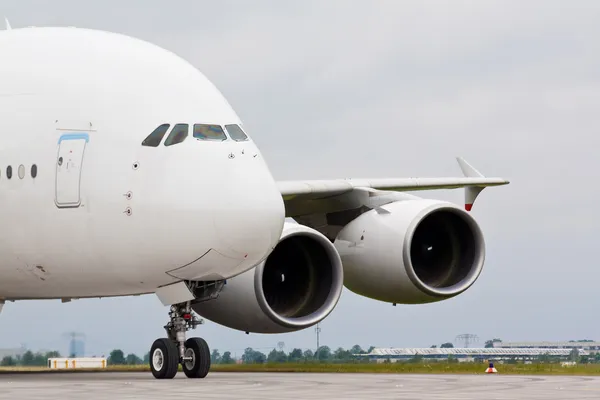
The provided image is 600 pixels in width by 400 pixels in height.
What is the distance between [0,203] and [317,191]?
5768 mm

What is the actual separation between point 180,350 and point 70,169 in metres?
2.97

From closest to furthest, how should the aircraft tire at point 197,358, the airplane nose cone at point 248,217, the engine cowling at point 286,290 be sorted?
the airplane nose cone at point 248,217 → the aircraft tire at point 197,358 → the engine cowling at point 286,290

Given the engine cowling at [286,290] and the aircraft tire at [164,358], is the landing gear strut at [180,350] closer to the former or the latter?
the aircraft tire at [164,358]

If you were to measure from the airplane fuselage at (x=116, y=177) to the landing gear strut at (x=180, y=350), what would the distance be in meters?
0.60

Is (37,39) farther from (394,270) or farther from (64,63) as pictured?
(394,270)

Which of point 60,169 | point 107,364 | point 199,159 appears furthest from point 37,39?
point 107,364

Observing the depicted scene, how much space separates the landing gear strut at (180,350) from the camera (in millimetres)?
16688

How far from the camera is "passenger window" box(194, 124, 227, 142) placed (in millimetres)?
16516

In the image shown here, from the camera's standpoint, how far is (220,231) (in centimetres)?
1606

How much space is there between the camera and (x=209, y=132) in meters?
16.6

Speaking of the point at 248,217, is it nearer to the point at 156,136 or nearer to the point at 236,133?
the point at 236,133

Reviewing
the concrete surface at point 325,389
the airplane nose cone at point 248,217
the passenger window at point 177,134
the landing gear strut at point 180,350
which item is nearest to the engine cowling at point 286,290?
the landing gear strut at point 180,350

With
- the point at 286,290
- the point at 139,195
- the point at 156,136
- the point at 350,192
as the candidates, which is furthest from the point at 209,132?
the point at 350,192

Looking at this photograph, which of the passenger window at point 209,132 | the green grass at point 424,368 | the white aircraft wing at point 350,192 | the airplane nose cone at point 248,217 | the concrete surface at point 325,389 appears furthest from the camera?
the white aircraft wing at point 350,192
